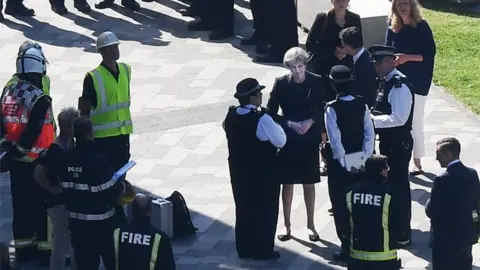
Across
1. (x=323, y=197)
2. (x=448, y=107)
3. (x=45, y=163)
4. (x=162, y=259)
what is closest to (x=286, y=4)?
(x=448, y=107)

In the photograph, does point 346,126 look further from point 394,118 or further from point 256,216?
point 256,216

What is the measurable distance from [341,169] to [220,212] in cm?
190

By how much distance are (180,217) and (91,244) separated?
1.89m

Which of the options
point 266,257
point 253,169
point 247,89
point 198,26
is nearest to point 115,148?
point 253,169

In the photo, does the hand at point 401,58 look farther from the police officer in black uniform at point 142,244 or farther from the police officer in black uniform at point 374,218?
the police officer in black uniform at point 142,244

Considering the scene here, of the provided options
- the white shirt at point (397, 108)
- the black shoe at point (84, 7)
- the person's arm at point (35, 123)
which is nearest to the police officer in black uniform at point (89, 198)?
the person's arm at point (35, 123)

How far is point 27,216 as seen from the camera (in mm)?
10852

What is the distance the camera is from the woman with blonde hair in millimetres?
11992

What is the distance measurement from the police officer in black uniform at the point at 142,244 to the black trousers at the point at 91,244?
2.76 ft

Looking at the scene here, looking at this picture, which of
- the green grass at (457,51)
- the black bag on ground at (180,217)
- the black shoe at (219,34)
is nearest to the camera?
the black bag on ground at (180,217)

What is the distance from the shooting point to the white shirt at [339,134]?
34.2 feet

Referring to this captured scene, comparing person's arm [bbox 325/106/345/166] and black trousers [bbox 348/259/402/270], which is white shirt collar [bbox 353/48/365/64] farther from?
black trousers [bbox 348/259/402/270]

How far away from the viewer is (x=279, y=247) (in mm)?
11125

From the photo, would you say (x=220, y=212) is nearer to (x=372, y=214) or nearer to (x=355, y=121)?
(x=355, y=121)
